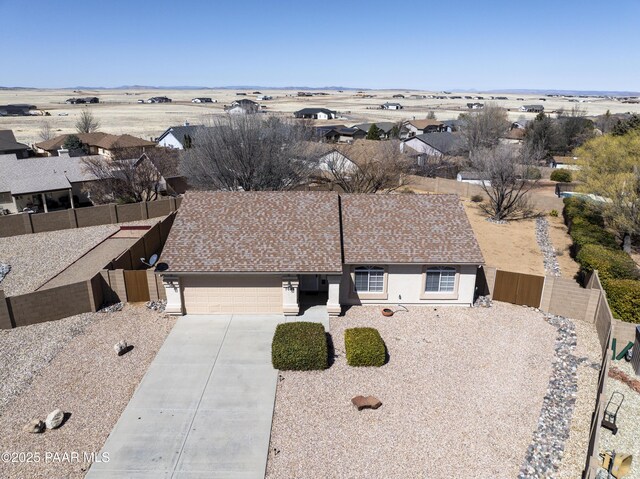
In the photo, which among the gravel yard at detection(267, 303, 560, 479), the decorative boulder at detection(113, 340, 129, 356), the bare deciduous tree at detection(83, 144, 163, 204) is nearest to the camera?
the gravel yard at detection(267, 303, 560, 479)

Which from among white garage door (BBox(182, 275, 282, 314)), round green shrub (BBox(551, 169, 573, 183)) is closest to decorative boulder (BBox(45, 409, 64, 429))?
white garage door (BBox(182, 275, 282, 314))

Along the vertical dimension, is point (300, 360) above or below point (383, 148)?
below

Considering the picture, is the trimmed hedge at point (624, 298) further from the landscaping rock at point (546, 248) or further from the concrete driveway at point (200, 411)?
the concrete driveway at point (200, 411)

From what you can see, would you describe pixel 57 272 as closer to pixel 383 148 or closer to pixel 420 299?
pixel 420 299

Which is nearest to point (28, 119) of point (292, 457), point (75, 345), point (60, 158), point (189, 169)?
point (60, 158)

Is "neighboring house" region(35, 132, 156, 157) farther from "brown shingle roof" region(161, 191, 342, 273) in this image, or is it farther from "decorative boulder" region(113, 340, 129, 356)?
"decorative boulder" region(113, 340, 129, 356)

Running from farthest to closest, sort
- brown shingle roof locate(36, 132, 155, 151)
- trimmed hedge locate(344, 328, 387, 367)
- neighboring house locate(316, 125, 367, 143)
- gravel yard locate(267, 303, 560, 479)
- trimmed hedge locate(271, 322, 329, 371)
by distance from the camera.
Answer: neighboring house locate(316, 125, 367, 143), brown shingle roof locate(36, 132, 155, 151), trimmed hedge locate(344, 328, 387, 367), trimmed hedge locate(271, 322, 329, 371), gravel yard locate(267, 303, 560, 479)
